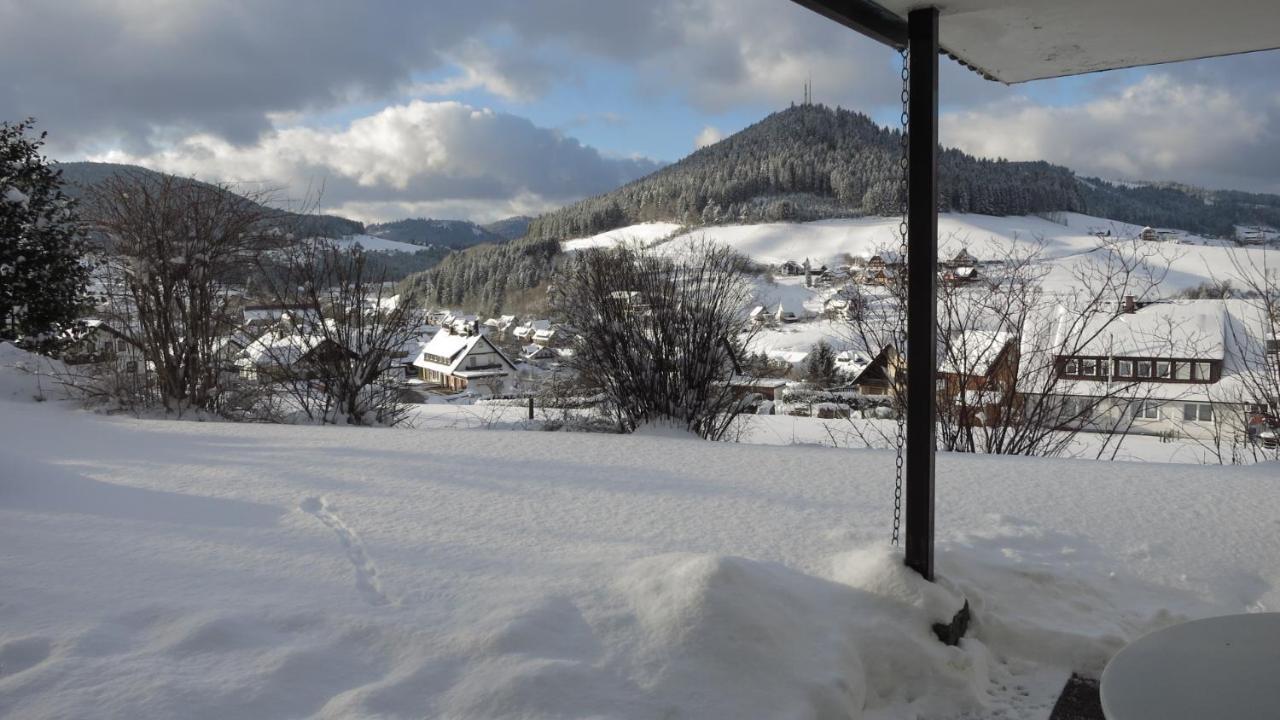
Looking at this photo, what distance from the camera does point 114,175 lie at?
905cm

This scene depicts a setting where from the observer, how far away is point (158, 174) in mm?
8992

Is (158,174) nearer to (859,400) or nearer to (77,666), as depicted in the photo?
(77,666)

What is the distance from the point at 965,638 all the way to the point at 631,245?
760 cm

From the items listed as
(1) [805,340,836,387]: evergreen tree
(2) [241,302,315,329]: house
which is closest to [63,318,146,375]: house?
(2) [241,302,315,329]: house

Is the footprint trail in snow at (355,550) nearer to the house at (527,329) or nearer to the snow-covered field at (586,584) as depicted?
the snow-covered field at (586,584)

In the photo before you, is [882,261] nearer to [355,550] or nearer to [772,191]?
[355,550]

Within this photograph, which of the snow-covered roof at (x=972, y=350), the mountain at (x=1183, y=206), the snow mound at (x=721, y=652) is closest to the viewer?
the snow mound at (x=721, y=652)

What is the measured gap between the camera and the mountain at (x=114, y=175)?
916 centimetres

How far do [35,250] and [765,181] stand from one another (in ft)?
183

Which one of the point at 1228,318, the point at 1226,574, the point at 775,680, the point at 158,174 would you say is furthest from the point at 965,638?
the point at 158,174

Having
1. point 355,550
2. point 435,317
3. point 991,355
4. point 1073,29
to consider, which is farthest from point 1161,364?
point 435,317

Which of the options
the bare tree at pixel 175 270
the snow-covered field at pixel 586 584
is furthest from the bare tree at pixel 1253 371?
the bare tree at pixel 175 270

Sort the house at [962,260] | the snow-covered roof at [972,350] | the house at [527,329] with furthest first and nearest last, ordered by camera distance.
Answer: the house at [527,329] → the house at [962,260] → the snow-covered roof at [972,350]

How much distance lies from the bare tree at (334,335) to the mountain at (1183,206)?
9.65 metres
